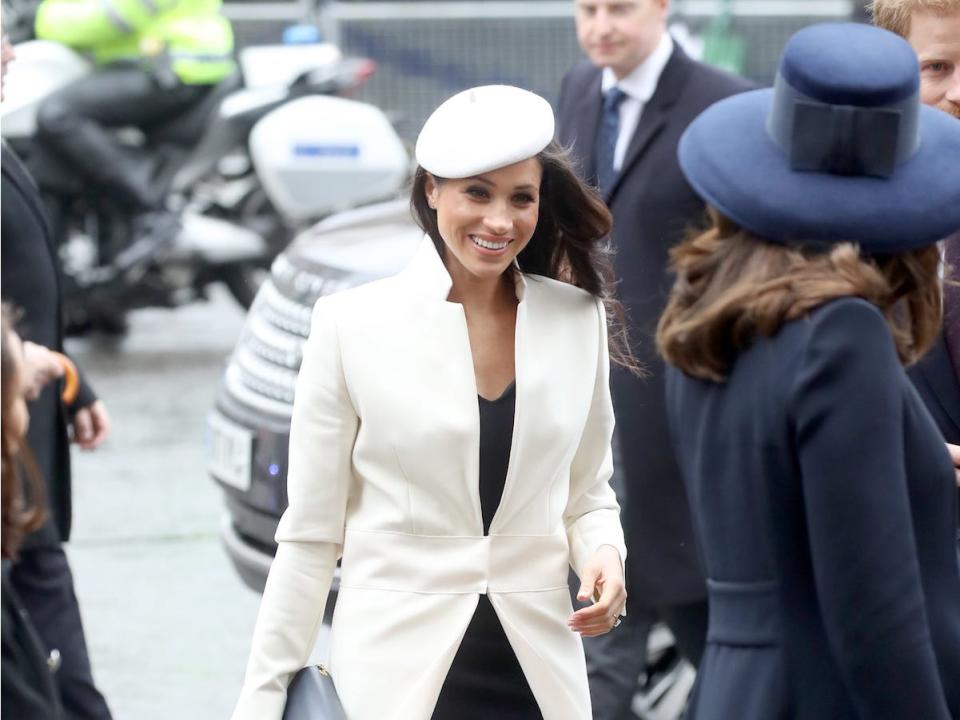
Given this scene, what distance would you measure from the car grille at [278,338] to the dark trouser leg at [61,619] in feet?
3.45

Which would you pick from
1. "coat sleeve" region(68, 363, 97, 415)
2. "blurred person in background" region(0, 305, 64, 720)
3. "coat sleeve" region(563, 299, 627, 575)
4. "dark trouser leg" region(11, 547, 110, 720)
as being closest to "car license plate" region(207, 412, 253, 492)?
"coat sleeve" region(68, 363, 97, 415)

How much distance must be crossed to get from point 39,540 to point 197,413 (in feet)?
17.5

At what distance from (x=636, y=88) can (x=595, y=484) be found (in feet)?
6.41

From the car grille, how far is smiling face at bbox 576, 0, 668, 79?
929 millimetres

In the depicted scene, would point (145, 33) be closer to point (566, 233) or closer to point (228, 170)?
point (228, 170)

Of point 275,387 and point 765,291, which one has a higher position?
point 765,291

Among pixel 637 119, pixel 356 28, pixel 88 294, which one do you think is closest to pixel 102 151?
pixel 88 294

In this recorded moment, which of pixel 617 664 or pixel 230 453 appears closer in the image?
pixel 617 664

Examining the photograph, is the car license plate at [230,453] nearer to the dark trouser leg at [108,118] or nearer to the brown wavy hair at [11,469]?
the brown wavy hair at [11,469]

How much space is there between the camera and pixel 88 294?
35.1 ft

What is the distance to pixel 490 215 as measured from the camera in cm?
294

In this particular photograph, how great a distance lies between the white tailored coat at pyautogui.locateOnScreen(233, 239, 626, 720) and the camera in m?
2.88

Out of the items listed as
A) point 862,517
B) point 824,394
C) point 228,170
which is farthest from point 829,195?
point 228,170

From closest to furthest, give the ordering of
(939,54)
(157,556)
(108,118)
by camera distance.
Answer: (939,54) → (157,556) → (108,118)
